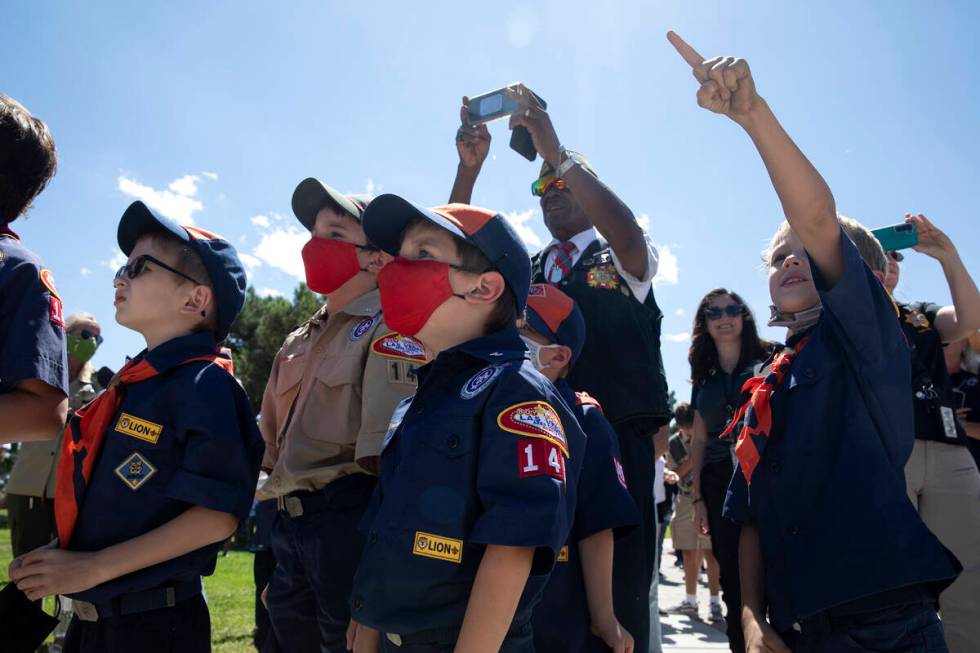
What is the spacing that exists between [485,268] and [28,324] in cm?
145

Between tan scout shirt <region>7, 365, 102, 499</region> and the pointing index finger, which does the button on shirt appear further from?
tan scout shirt <region>7, 365, 102, 499</region>

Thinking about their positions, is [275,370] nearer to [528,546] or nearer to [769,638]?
[528,546]

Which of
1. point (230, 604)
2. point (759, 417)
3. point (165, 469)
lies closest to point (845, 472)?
point (759, 417)

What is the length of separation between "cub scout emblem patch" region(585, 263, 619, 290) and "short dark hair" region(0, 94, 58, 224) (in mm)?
2269

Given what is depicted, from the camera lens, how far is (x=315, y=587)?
8.35ft

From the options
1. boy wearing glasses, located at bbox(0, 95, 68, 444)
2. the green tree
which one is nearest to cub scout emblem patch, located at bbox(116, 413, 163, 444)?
boy wearing glasses, located at bbox(0, 95, 68, 444)

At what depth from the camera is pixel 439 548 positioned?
1.69m

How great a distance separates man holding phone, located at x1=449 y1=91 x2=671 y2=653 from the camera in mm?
2891

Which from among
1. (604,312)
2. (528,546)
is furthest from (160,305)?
(604,312)

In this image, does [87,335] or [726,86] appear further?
[87,335]

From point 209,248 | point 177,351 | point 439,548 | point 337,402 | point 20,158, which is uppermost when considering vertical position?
point 20,158

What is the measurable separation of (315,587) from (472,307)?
1.25 m

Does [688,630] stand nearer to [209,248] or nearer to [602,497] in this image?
[602,497]

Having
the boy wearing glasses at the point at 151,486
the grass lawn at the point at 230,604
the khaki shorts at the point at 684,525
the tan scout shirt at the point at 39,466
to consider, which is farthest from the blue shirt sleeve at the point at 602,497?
the khaki shorts at the point at 684,525
